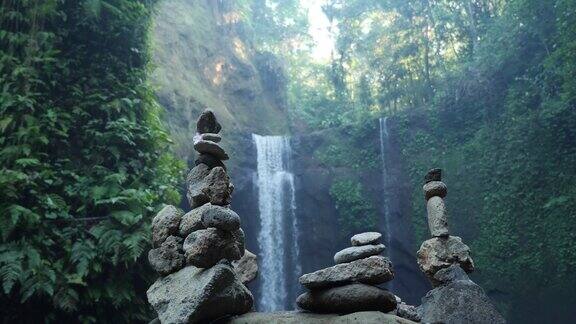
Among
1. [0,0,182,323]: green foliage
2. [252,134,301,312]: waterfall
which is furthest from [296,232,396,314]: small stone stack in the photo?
[252,134,301,312]: waterfall

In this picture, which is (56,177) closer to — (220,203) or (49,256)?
(49,256)

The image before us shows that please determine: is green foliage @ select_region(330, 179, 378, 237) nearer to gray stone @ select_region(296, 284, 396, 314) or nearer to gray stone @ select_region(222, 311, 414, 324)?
gray stone @ select_region(296, 284, 396, 314)

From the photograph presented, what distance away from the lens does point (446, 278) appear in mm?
5215

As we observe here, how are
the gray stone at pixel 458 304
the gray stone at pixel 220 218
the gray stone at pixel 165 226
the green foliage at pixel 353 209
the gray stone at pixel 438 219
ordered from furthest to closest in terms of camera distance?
the green foliage at pixel 353 209
the gray stone at pixel 438 219
the gray stone at pixel 165 226
the gray stone at pixel 458 304
the gray stone at pixel 220 218

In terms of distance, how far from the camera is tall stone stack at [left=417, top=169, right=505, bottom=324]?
4.68 m

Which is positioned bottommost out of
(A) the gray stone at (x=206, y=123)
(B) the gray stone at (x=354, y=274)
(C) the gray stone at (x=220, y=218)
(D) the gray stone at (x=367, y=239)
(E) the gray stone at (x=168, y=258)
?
(B) the gray stone at (x=354, y=274)

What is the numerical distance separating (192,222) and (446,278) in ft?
9.70

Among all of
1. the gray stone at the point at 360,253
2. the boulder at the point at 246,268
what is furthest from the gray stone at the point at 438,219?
the boulder at the point at 246,268

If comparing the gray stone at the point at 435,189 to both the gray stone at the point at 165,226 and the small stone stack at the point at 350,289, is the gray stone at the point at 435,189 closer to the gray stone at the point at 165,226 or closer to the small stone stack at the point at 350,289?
the small stone stack at the point at 350,289

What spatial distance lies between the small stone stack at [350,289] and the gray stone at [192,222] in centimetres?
123

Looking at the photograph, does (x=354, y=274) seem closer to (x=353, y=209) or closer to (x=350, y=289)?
(x=350, y=289)

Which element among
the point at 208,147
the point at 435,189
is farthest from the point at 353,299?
the point at 208,147

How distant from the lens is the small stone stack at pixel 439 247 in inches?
212

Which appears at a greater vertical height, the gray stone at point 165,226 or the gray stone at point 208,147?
the gray stone at point 208,147
